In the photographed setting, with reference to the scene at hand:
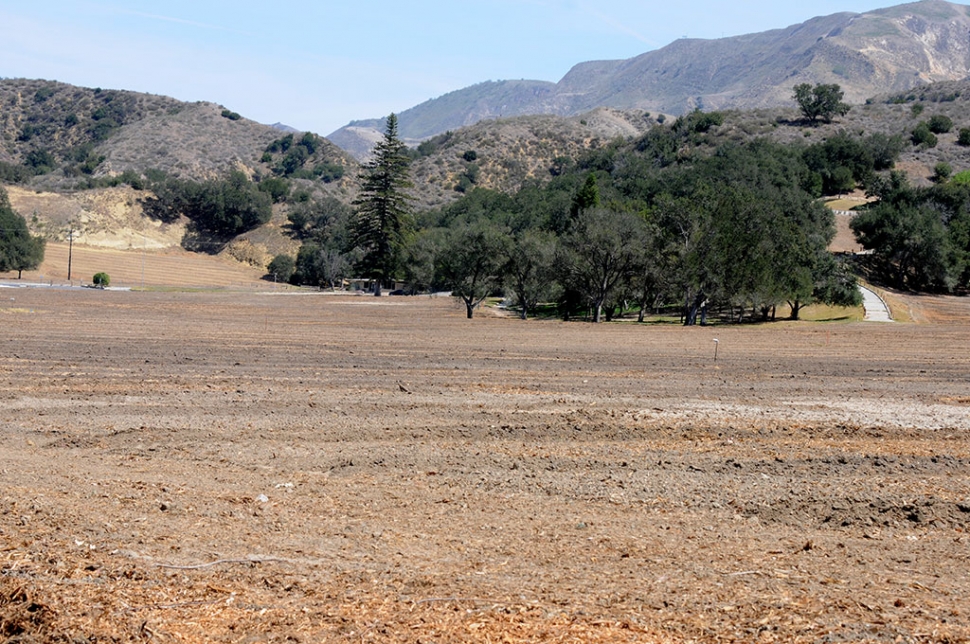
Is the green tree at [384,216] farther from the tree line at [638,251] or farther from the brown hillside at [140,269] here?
the brown hillside at [140,269]

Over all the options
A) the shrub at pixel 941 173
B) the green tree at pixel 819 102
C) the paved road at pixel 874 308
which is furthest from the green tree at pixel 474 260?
the green tree at pixel 819 102

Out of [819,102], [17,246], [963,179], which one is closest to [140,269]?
[17,246]

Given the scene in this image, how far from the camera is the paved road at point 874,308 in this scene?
57.8 metres

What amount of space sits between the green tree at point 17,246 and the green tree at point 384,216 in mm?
31210

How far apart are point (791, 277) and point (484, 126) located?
129m

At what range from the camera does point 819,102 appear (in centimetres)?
14350

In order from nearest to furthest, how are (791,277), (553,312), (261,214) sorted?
(791,277), (553,312), (261,214)

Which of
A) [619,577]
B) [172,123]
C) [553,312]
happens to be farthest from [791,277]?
[172,123]

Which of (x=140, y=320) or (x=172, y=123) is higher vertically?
(x=172, y=123)

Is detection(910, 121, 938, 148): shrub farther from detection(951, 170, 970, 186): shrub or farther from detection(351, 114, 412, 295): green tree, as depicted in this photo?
detection(351, 114, 412, 295): green tree

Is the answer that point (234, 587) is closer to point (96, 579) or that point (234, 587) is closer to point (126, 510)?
point (96, 579)

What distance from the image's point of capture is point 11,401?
15297 millimetres

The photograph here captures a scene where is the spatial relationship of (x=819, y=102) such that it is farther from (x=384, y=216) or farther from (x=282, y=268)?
(x=282, y=268)

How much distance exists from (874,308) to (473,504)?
6005 centimetres
